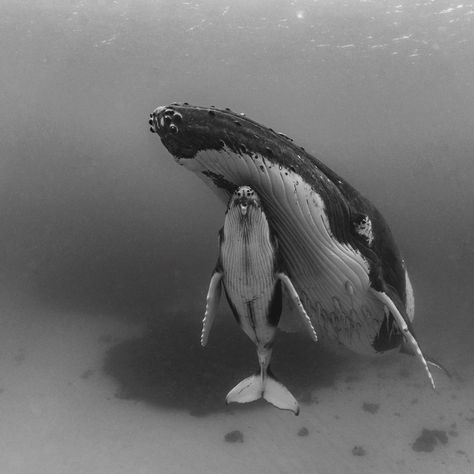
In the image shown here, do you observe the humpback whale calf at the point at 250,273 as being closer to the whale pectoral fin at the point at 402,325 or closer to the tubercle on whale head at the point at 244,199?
the tubercle on whale head at the point at 244,199

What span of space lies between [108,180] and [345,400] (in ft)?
89.4

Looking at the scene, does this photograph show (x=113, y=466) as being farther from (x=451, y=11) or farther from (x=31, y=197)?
(x=31, y=197)

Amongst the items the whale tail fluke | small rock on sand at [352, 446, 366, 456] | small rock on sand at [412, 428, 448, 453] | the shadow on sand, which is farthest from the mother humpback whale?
the shadow on sand

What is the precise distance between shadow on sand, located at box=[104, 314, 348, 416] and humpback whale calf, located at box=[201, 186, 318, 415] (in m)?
9.14

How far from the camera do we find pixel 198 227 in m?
33.1

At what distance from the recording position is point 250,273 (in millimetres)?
3830

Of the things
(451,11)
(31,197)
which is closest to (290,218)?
(451,11)

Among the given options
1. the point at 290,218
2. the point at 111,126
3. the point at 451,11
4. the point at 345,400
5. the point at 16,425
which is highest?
the point at 451,11

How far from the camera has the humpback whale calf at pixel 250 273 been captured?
3586 mm

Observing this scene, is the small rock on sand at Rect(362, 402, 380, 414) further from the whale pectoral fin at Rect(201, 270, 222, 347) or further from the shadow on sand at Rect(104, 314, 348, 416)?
the whale pectoral fin at Rect(201, 270, 222, 347)

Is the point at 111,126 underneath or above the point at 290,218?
underneath

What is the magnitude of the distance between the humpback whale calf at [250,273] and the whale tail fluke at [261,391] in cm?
67

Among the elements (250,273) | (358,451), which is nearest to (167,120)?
(250,273)

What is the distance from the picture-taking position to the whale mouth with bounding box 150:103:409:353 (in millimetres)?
3426
